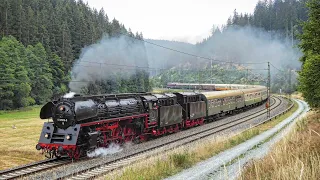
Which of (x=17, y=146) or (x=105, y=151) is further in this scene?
(x=17, y=146)

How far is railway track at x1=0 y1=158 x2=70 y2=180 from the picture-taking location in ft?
46.4

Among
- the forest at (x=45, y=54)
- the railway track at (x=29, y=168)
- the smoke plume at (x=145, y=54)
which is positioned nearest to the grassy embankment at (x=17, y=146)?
the railway track at (x=29, y=168)

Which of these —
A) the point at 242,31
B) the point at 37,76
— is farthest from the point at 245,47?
the point at 37,76

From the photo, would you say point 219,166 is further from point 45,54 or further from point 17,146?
point 45,54

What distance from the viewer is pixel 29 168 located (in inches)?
612

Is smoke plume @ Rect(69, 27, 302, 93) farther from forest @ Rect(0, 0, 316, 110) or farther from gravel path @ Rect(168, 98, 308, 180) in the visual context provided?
gravel path @ Rect(168, 98, 308, 180)

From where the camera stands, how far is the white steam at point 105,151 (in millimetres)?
18716

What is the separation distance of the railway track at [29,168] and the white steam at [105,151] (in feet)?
5.11

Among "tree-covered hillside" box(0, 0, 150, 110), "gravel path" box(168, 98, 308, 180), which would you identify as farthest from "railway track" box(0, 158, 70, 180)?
"tree-covered hillside" box(0, 0, 150, 110)

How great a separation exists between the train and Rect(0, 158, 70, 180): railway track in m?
0.55

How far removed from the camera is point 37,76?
70.4 meters

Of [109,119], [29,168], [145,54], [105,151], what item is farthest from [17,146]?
[145,54]

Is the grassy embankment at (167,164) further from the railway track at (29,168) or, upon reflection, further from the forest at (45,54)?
the forest at (45,54)

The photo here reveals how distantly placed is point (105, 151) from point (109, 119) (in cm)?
191
